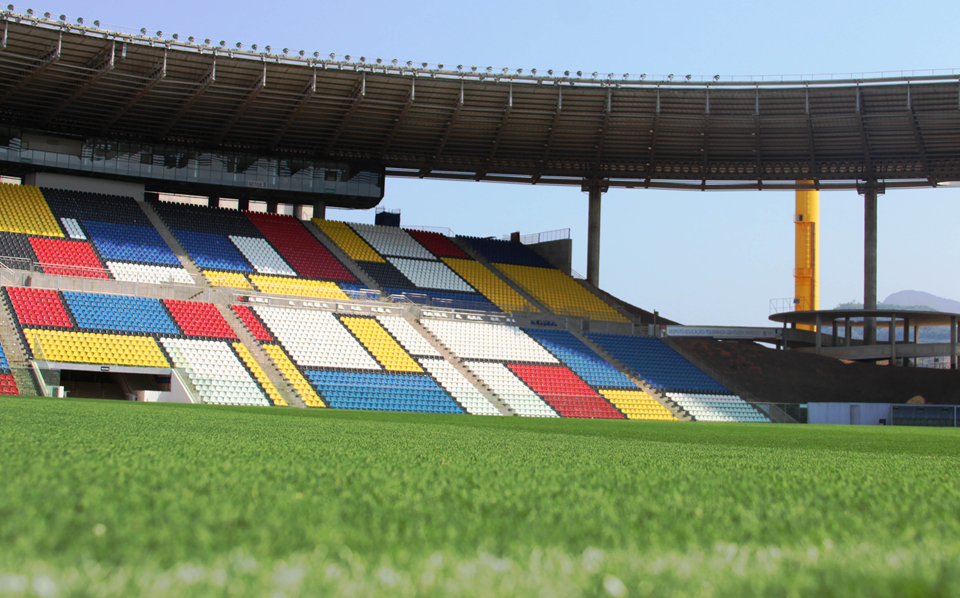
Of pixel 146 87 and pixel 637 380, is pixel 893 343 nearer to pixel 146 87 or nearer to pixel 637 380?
pixel 637 380

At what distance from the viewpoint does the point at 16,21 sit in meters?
25.5

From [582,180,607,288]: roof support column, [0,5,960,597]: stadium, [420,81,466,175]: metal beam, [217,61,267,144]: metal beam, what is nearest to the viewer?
[0,5,960,597]: stadium

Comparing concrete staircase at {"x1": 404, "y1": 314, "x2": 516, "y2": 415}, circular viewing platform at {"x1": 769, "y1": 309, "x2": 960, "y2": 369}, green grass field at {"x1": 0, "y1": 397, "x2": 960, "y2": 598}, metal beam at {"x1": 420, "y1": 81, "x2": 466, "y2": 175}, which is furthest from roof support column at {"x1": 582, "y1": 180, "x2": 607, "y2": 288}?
green grass field at {"x1": 0, "y1": 397, "x2": 960, "y2": 598}

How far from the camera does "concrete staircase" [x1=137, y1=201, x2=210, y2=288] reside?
28.9 meters

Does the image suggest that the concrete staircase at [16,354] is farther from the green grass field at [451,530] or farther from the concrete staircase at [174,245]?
the green grass field at [451,530]

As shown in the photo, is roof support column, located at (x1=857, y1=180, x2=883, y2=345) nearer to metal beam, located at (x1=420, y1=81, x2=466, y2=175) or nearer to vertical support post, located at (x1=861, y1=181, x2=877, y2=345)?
vertical support post, located at (x1=861, y1=181, x2=877, y2=345)

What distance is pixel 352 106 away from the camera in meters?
31.9

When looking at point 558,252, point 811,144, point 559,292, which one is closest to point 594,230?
point 558,252

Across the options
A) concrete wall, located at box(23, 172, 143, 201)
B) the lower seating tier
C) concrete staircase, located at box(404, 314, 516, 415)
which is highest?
concrete wall, located at box(23, 172, 143, 201)

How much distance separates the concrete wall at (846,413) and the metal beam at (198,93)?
23.9 metres

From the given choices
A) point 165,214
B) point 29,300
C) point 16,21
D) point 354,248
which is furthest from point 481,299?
point 16,21

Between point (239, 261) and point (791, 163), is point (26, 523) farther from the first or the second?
point (791, 163)

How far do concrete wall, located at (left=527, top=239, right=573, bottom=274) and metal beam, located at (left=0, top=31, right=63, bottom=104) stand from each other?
23897mm

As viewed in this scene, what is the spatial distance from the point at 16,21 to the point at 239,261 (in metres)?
10.7
